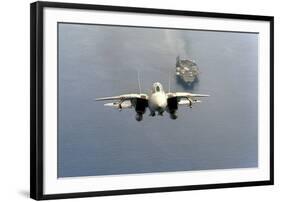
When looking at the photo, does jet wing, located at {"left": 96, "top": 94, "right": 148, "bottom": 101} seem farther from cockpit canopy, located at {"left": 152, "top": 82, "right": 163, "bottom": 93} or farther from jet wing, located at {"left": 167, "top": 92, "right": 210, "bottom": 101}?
jet wing, located at {"left": 167, "top": 92, "right": 210, "bottom": 101}

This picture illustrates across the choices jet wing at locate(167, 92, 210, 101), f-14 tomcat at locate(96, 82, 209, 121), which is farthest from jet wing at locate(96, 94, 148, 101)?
jet wing at locate(167, 92, 210, 101)

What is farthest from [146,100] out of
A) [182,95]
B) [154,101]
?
[182,95]

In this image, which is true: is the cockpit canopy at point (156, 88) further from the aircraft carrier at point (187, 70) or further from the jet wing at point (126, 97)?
the aircraft carrier at point (187, 70)

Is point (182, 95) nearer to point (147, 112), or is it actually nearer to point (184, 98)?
point (184, 98)

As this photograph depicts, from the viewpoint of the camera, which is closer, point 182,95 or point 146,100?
point 146,100
